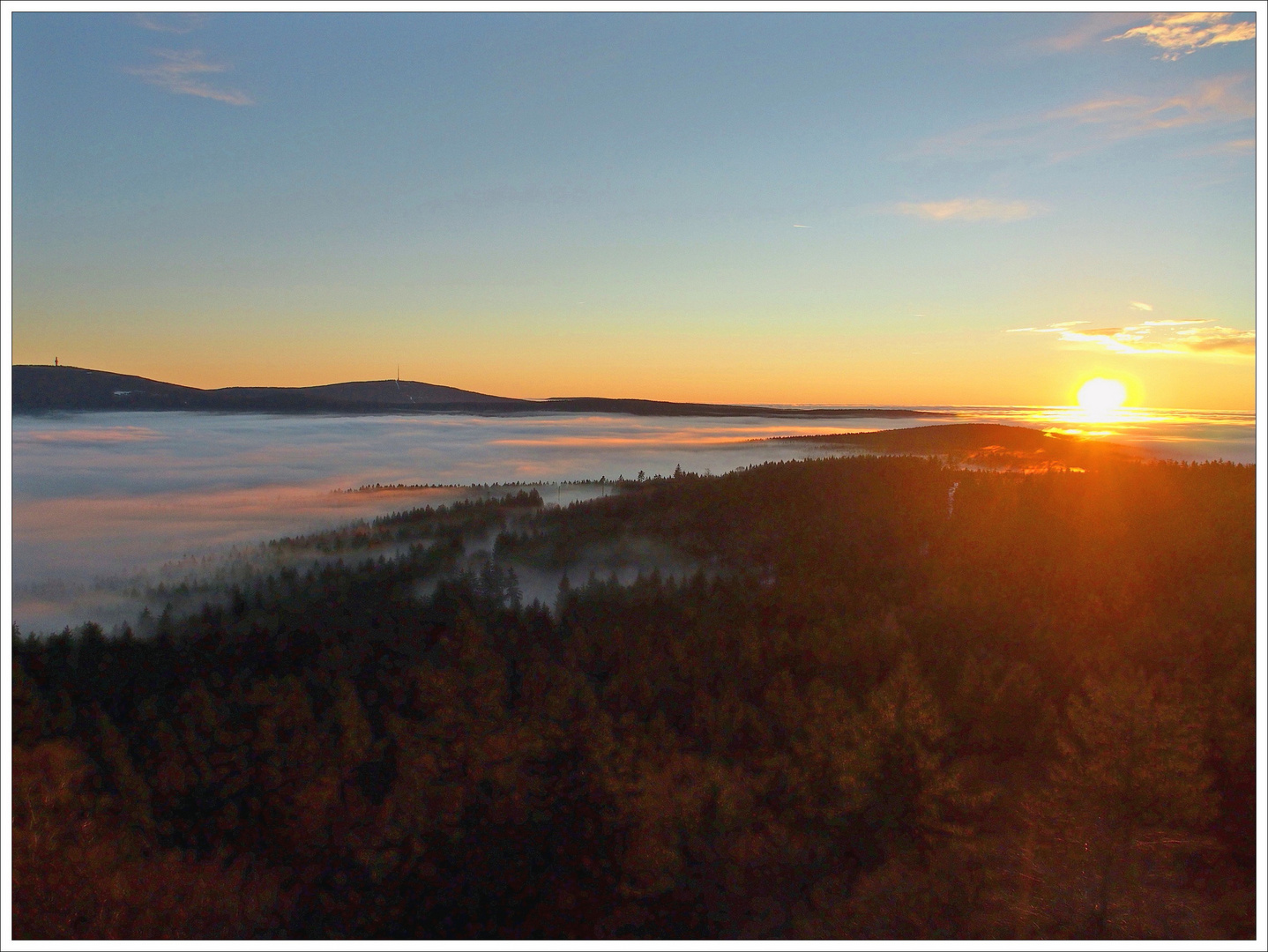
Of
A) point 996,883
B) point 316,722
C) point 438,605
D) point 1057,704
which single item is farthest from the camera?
point 438,605

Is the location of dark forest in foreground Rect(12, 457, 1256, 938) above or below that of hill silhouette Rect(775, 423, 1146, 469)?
below

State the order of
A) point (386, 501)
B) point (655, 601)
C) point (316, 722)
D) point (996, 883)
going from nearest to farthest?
point (996, 883), point (316, 722), point (655, 601), point (386, 501)

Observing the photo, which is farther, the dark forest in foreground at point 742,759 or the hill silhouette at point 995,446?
the hill silhouette at point 995,446

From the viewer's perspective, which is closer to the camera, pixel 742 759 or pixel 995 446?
pixel 742 759

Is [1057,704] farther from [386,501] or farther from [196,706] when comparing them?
[386,501]

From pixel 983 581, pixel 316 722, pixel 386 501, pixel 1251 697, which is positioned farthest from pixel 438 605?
pixel 386 501

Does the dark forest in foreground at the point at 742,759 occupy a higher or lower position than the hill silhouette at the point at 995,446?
lower

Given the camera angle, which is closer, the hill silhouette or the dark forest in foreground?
the dark forest in foreground

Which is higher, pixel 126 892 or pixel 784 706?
pixel 784 706
